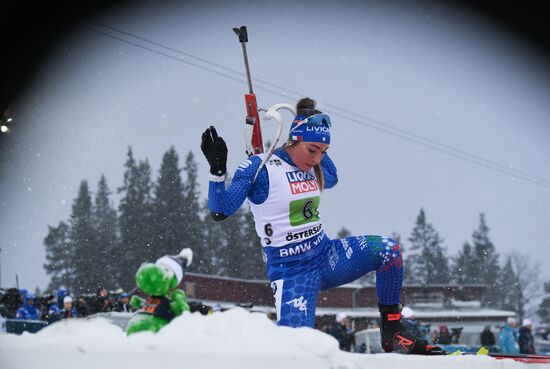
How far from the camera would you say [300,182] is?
4.27 m

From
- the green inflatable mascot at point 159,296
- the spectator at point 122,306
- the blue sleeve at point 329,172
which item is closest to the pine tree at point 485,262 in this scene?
the spectator at point 122,306

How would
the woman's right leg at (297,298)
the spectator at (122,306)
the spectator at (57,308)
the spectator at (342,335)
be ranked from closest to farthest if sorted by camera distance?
1. the woman's right leg at (297,298)
2. the spectator at (57,308)
3. the spectator at (122,306)
4. the spectator at (342,335)

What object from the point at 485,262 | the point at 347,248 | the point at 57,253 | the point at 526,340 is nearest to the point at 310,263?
the point at 347,248

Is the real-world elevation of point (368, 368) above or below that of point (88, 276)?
below

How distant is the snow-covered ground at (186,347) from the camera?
1.51 metres

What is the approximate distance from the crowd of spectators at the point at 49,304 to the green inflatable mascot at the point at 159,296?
28.4 ft

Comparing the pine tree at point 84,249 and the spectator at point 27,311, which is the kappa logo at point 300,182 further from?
the pine tree at point 84,249

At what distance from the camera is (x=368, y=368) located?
210 centimetres

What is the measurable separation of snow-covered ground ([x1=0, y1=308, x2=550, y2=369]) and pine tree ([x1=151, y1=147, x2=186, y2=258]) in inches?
1284

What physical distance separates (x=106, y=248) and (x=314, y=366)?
41.5 meters

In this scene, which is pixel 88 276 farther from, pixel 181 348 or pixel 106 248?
pixel 181 348

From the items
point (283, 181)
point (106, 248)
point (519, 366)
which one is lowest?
point (519, 366)

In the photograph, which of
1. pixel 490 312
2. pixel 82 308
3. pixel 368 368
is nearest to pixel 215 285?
pixel 490 312

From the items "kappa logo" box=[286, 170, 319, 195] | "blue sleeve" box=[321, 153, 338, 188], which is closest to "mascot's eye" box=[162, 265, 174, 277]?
"kappa logo" box=[286, 170, 319, 195]
